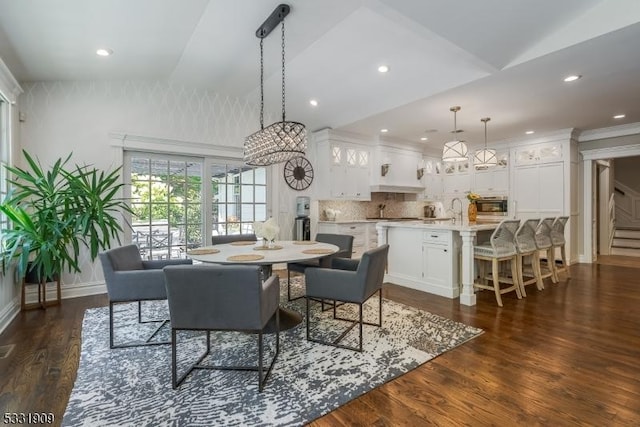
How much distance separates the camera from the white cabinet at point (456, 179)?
759cm

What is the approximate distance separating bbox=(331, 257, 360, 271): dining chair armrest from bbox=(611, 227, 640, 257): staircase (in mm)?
7719

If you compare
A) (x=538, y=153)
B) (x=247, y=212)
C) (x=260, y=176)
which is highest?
(x=538, y=153)

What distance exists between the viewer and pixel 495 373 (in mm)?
2117

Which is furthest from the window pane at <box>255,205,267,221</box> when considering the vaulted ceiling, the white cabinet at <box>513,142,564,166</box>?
the white cabinet at <box>513,142,564,166</box>

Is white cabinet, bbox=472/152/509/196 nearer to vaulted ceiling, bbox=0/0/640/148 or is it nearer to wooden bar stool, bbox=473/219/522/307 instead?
vaulted ceiling, bbox=0/0/640/148

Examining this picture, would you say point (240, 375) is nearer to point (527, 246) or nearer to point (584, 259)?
point (527, 246)

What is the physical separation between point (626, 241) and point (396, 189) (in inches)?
237

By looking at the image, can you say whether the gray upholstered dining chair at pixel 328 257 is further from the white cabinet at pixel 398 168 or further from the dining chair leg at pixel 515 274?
the white cabinet at pixel 398 168

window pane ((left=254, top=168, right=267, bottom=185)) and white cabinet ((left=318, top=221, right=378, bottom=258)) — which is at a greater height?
window pane ((left=254, top=168, right=267, bottom=185))

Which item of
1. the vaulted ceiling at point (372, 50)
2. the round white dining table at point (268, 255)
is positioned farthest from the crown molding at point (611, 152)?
the round white dining table at point (268, 255)

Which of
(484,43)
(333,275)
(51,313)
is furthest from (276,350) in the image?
(484,43)

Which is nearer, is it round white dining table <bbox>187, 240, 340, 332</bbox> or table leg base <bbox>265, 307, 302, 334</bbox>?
round white dining table <bbox>187, 240, 340, 332</bbox>

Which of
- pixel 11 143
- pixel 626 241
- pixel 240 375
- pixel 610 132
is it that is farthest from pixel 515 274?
pixel 626 241

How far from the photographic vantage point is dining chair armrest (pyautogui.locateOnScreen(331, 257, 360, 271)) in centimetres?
313
